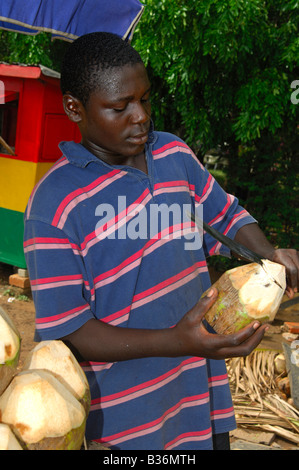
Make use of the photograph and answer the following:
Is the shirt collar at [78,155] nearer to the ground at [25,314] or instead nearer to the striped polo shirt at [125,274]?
the striped polo shirt at [125,274]

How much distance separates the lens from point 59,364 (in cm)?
109

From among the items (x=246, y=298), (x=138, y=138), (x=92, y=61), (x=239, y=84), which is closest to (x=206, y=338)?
(x=246, y=298)

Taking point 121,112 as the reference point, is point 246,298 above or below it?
below

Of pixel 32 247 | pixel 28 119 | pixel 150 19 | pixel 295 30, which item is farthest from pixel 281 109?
pixel 32 247

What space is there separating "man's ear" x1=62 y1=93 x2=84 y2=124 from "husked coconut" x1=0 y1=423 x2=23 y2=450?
3.01 feet

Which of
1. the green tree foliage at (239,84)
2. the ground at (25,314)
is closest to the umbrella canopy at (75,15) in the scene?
the green tree foliage at (239,84)

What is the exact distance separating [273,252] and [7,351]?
0.95 m

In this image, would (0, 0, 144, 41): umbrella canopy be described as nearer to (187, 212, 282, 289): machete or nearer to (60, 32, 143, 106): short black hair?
(60, 32, 143, 106): short black hair

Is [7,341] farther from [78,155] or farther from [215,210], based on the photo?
[215,210]

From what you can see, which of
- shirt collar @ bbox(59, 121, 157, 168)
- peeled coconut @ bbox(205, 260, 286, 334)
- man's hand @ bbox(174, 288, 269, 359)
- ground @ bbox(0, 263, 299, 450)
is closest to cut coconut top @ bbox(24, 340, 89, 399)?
man's hand @ bbox(174, 288, 269, 359)

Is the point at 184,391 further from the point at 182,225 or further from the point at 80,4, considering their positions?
the point at 80,4

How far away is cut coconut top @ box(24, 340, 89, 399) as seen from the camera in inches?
42.6

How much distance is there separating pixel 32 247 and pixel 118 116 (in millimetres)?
435

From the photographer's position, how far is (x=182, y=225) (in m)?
1.60
